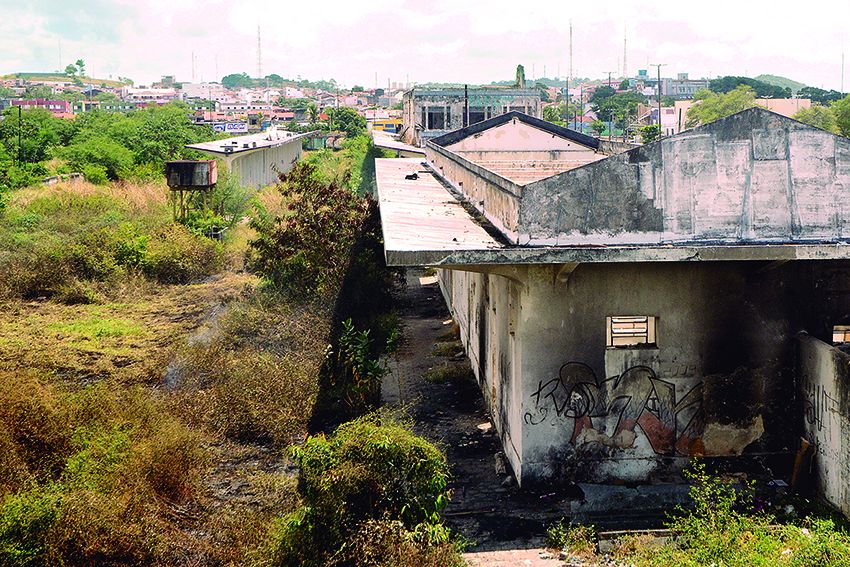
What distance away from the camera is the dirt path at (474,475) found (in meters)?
9.30

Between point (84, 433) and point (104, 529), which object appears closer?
point (104, 529)

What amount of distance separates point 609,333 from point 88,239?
1808 centimetres

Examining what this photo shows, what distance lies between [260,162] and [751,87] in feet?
369

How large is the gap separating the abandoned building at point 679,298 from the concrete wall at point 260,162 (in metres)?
26.2

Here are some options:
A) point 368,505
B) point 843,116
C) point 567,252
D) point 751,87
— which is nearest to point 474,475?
point 567,252

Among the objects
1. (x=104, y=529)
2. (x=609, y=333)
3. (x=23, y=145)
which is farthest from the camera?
(x=23, y=145)

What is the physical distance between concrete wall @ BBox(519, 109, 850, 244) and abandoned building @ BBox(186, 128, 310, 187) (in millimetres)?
25804

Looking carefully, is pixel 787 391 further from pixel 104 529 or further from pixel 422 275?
pixel 422 275

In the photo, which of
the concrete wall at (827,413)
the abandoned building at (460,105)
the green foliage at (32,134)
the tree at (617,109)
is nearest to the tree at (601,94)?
the tree at (617,109)

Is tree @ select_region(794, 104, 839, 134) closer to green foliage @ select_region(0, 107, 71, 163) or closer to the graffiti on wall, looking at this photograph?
green foliage @ select_region(0, 107, 71, 163)

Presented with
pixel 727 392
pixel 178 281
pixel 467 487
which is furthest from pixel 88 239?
pixel 727 392

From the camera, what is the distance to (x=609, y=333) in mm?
10961

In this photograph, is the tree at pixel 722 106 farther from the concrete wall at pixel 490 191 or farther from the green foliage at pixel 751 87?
the concrete wall at pixel 490 191

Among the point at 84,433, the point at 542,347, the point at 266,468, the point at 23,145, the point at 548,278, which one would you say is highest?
the point at 23,145
